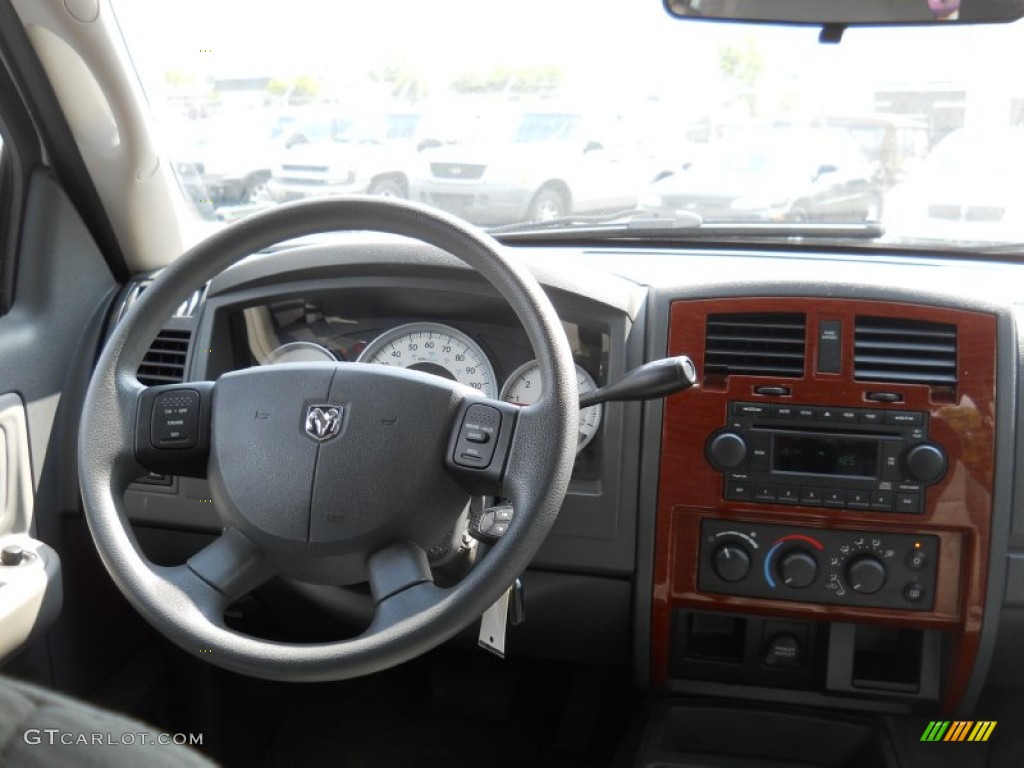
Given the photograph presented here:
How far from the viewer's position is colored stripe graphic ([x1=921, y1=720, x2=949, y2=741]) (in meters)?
2.46

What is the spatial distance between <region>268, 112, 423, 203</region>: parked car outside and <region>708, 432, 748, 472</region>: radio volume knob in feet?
3.71

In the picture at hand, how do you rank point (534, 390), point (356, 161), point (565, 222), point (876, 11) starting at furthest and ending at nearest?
point (356, 161), point (565, 222), point (534, 390), point (876, 11)

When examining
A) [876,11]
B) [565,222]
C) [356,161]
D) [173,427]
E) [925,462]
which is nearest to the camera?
[173,427]

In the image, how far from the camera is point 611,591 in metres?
2.33

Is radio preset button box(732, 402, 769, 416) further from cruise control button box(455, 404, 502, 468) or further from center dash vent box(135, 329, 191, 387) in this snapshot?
center dash vent box(135, 329, 191, 387)

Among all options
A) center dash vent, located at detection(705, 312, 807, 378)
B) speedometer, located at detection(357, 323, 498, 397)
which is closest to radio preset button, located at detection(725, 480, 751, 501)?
center dash vent, located at detection(705, 312, 807, 378)

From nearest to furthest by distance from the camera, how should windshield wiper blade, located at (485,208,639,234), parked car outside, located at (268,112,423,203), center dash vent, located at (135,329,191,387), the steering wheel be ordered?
the steering wheel < center dash vent, located at (135,329,191,387) < windshield wiper blade, located at (485,208,639,234) < parked car outside, located at (268,112,423,203)

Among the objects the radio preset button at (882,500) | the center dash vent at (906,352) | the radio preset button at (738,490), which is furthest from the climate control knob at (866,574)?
the center dash vent at (906,352)

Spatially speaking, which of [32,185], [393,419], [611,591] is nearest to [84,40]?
[32,185]

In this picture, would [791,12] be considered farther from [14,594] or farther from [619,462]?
[14,594]

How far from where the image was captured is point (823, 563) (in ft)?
7.30

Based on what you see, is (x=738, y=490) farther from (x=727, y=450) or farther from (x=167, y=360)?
(x=167, y=360)

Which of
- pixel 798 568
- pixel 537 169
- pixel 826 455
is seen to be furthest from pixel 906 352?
pixel 537 169

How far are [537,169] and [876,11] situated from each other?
1034 mm
